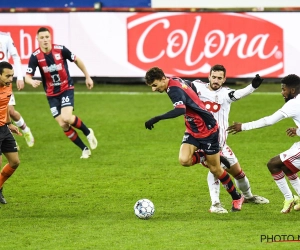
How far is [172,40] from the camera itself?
2116 centimetres

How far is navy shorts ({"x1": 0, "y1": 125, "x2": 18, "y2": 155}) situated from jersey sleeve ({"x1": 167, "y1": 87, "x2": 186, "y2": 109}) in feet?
7.79

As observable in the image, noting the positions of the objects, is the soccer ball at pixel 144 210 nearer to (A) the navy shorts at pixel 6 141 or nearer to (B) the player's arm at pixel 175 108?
(B) the player's arm at pixel 175 108

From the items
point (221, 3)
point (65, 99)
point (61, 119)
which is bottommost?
point (61, 119)

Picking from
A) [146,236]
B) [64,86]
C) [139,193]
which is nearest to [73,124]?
[64,86]

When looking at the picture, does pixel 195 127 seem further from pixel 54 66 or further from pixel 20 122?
pixel 20 122

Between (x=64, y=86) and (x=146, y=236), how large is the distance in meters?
5.85

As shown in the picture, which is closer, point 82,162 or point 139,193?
point 139,193

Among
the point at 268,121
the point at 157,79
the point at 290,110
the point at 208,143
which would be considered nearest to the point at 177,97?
the point at 157,79

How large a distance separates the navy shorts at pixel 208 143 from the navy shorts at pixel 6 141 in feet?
8.00

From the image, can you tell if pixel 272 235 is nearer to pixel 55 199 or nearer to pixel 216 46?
pixel 55 199

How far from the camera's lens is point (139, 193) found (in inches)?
491

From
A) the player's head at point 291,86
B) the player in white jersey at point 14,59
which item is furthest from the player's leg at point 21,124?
the player's head at point 291,86

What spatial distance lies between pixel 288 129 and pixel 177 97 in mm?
1497

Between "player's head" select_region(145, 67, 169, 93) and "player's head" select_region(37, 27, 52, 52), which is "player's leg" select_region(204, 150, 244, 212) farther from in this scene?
"player's head" select_region(37, 27, 52, 52)
